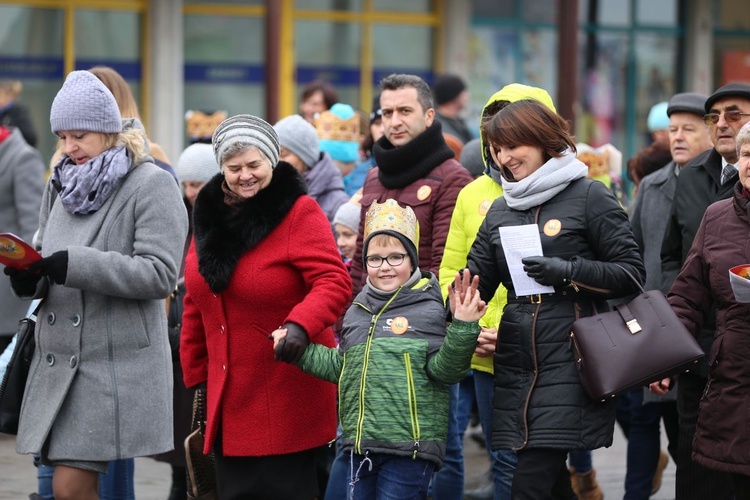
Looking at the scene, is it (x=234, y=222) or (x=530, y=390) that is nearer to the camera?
(x=530, y=390)

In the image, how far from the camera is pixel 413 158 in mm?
6312

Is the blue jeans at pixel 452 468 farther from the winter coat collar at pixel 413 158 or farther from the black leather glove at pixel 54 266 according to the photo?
the black leather glove at pixel 54 266

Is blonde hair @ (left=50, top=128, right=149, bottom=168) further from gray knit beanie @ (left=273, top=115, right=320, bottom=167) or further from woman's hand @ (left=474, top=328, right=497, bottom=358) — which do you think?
gray knit beanie @ (left=273, top=115, right=320, bottom=167)

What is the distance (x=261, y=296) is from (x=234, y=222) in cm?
30

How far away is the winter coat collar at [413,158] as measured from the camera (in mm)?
6309

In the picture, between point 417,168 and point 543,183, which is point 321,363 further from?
point 417,168

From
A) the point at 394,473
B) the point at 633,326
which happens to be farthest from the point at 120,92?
the point at 633,326

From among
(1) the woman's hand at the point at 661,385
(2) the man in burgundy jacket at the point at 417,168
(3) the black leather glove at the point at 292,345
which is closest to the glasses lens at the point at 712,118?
(2) the man in burgundy jacket at the point at 417,168

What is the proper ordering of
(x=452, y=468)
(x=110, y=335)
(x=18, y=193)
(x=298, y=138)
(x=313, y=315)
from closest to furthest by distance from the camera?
(x=313, y=315)
(x=110, y=335)
(x=452, y=468)
(x=298, y=138)
(x=18, y=193)

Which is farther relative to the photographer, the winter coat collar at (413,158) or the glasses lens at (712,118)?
the winter coat collar at (413,158)

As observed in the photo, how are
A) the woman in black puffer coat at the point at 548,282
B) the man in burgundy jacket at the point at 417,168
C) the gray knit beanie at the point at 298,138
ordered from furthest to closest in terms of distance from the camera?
1. the gray knit beanie at the point at 298,138
2. the man in burgundy jacket at the point at 417,168
3. the woman in black puffer coat at the point at 548,282

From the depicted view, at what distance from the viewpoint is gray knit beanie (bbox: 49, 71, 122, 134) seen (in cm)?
521

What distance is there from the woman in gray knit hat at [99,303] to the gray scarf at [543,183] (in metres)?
1.32

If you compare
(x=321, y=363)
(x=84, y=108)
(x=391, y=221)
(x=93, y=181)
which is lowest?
(x=321, y=363)
